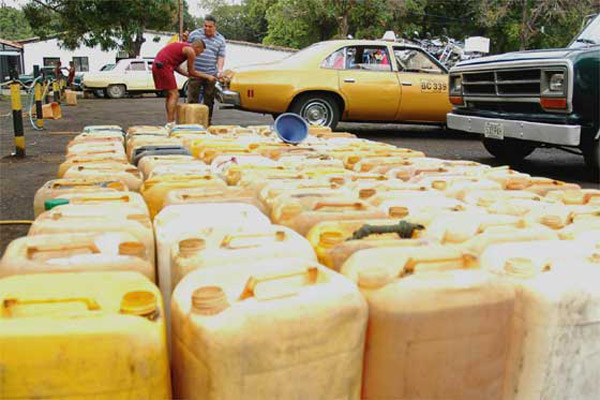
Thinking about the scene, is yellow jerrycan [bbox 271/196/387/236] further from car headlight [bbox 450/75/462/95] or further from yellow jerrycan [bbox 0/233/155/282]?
car headlight [bbox 450/75/462/95]

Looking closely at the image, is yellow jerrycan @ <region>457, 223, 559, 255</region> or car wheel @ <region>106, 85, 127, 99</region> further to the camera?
car wheel @ <region>106, 85, 127, 99</region>

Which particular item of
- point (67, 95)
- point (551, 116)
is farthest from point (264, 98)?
point (67, 95)

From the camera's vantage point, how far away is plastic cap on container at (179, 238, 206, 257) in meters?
1.96

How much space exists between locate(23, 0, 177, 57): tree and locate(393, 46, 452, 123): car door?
15.4m

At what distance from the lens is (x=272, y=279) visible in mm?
1698

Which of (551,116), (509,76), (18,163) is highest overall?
(509,76)

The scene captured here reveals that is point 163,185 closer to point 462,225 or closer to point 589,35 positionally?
point 462,225

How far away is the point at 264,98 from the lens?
996cm

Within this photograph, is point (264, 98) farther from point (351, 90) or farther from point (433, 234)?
point (433, 234)

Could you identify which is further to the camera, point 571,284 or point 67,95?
point 67,95

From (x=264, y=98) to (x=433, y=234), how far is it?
7870 millimetres

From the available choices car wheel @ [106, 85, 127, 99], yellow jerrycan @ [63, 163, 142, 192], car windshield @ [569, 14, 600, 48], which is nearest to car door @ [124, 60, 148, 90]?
car wheel @ [106, 85, 127, 99]

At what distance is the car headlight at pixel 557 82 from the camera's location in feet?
19.8

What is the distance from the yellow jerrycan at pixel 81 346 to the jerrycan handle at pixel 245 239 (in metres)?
0.44
